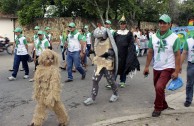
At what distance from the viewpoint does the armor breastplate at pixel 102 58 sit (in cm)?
669

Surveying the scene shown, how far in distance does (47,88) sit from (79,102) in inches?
80.4

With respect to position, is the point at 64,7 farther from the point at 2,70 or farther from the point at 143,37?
the point at 2,70

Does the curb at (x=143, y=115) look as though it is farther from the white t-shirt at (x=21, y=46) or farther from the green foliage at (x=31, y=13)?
the green foliage at (x=31, y=13)


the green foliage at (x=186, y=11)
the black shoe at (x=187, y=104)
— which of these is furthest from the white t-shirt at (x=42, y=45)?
the green foliage at (x=186, y=11)

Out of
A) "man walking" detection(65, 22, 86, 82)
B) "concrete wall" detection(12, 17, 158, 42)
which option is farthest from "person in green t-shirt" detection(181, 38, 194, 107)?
"concrete wall" detection(12, 17, 158, 42)

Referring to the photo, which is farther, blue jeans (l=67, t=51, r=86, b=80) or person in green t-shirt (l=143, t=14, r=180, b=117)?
blue jeans (l=67, t=51, r=86, b=80)

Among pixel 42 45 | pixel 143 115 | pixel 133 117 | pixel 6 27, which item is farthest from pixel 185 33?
pixel 6 27

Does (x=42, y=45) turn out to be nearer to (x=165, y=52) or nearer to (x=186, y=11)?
(x=165, y=52)

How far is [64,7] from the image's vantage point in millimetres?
35594

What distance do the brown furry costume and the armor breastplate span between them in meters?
1.60

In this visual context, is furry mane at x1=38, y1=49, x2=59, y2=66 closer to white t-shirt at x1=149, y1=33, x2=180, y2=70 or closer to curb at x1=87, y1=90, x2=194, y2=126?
curb at x1=87, y1=90, x2=194, y2=126

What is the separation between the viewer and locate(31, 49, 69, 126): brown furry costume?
5.08 metres

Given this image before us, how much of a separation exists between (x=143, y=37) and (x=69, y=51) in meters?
9.82

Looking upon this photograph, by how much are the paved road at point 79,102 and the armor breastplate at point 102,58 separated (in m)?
0.83
